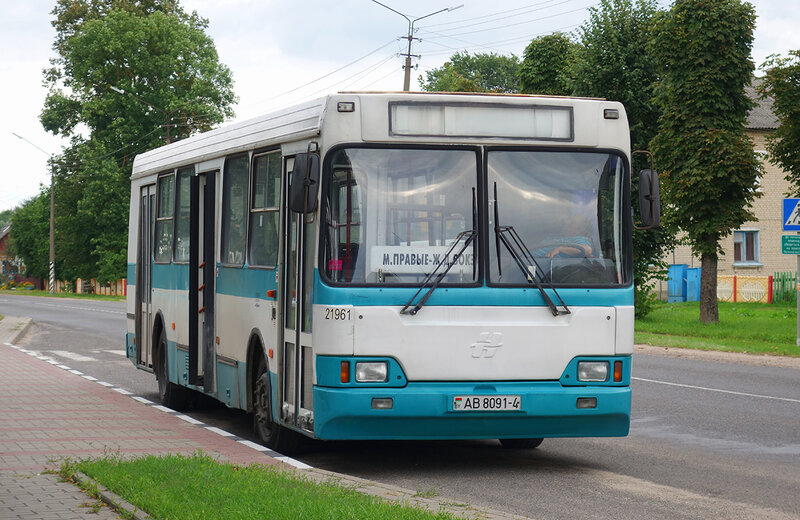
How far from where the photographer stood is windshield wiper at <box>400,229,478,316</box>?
362 inches

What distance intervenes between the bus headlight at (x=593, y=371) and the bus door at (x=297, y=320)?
2.01 metres

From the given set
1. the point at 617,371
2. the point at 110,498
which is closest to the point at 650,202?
the point at 617,371

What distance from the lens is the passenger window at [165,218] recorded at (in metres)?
14.6

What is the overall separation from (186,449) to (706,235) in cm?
2421

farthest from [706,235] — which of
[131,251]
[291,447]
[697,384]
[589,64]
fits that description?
[291,447]

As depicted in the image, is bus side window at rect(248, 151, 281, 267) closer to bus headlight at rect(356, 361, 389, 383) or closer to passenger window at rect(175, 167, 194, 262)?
bus headlight at rect(356, 361, 389, 383)

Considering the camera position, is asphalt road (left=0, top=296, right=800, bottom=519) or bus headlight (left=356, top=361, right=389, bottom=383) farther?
bus headlight (left=356, top=361, right=389, bottom=383)

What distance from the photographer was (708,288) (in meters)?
32.7

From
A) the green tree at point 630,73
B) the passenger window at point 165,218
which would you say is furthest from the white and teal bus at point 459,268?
the green tree at point 630,73

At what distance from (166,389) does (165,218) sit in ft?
6.55

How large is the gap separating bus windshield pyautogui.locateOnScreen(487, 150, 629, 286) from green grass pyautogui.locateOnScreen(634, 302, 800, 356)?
15.0 metres

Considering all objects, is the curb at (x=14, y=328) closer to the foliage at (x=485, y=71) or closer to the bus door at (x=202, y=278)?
the bus door at (x=202, y=278)

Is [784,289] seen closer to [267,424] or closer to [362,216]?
[267,424]

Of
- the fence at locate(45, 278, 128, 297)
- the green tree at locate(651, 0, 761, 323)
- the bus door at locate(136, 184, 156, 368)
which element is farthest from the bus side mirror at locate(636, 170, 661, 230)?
the fence at locate(45, 278, 128, 297)
